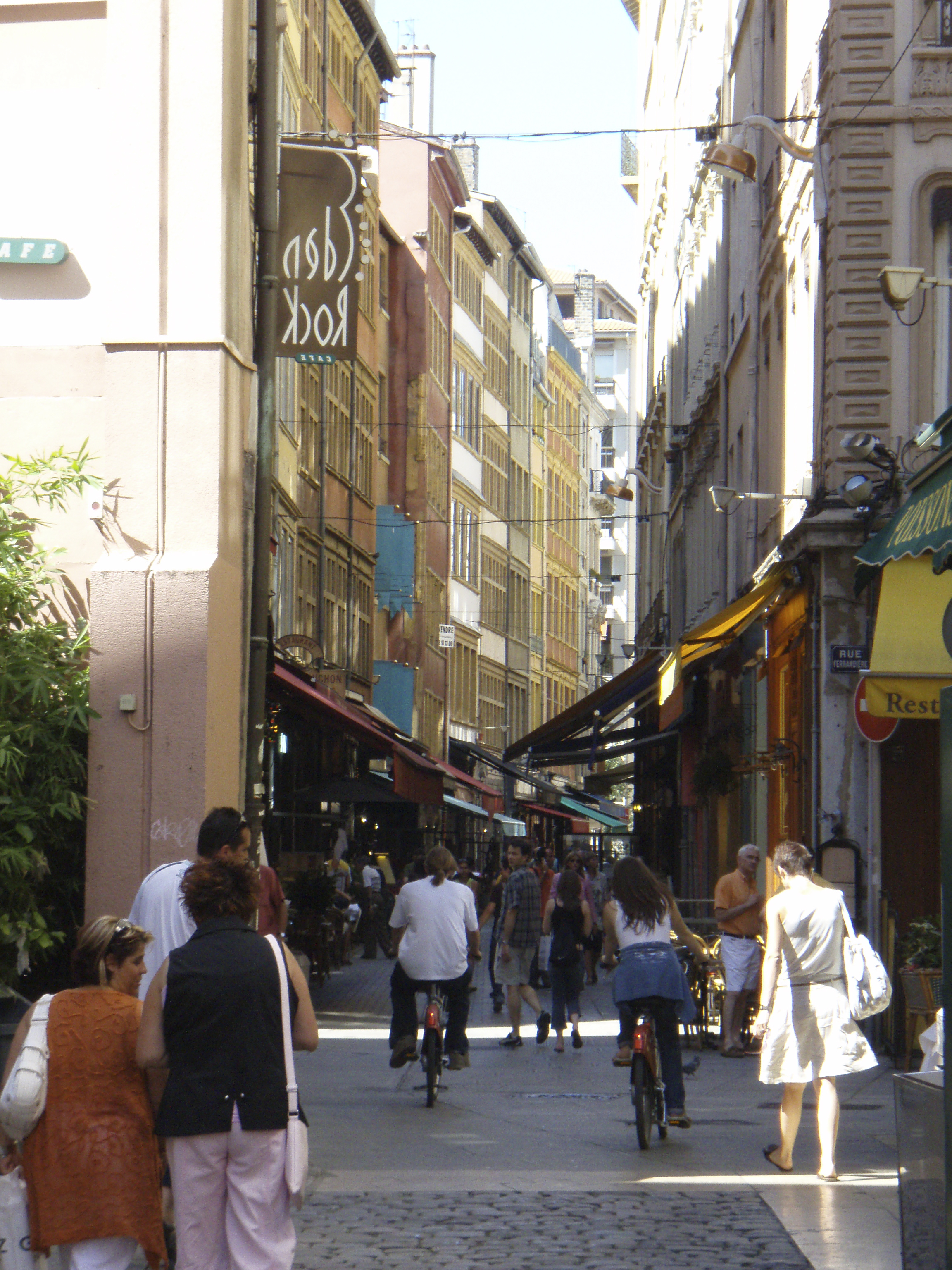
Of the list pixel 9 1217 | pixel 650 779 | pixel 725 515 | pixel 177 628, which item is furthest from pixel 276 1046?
pixel 650 779

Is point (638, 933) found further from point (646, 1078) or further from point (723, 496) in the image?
point (723, 496)

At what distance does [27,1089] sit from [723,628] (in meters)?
14.2

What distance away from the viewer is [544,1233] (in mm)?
8367

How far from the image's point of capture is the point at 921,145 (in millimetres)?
17406

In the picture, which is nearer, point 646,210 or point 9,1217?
point 9,1217

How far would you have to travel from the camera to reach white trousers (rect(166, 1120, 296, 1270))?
5859 mm

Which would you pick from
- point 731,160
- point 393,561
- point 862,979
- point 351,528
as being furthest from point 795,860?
point 393,561

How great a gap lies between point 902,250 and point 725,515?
32.6 ft

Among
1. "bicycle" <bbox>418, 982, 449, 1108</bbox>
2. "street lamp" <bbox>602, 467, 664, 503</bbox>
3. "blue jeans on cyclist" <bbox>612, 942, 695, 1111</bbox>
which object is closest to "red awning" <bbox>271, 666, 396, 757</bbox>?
"bicycle" <bbox>418, 982, 449, 1108</bbox>

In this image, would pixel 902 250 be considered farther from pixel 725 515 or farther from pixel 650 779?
→ pixel 650 779

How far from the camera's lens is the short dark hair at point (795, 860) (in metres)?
10.1

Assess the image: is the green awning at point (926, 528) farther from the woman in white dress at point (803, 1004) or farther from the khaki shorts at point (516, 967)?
the khaki shorts at point (516, 967)

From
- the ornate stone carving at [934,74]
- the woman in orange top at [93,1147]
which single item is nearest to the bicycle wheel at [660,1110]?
the woman in orange top at [93,1147]

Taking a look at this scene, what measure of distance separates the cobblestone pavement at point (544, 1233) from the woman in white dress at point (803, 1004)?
0.72 meters
